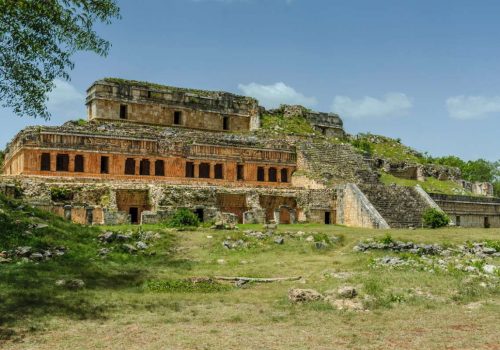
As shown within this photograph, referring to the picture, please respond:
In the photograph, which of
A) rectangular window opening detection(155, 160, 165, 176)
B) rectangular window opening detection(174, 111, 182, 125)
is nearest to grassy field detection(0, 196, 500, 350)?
rectangular window opening detection(155, 160, 165, 176)

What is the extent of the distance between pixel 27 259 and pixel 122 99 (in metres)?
29.4

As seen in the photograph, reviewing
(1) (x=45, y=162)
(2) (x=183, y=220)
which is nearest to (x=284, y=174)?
(2) (x=183, y=220)

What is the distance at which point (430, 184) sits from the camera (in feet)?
147

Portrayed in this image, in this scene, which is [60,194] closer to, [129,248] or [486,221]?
[129,248]

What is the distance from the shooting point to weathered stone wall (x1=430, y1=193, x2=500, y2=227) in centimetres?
3844

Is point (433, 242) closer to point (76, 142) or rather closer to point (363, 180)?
point (363, 180)

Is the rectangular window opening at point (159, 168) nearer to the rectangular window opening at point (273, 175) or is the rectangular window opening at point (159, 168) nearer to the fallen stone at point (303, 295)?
the rectangular window opening at point (273, 175)

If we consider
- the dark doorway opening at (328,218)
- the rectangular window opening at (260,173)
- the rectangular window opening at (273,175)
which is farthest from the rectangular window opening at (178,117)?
the dark doorway opening at (328,218)

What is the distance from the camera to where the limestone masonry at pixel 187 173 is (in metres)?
30.6

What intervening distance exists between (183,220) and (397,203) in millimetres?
15266

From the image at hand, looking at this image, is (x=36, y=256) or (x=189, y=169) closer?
(x=36, y=256)

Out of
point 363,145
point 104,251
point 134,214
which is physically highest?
point 363,145

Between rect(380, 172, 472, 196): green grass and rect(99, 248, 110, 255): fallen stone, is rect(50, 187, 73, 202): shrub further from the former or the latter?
rect(380, 172, 472, 196): green grass

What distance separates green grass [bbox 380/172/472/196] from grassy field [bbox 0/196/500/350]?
78.2 feet
